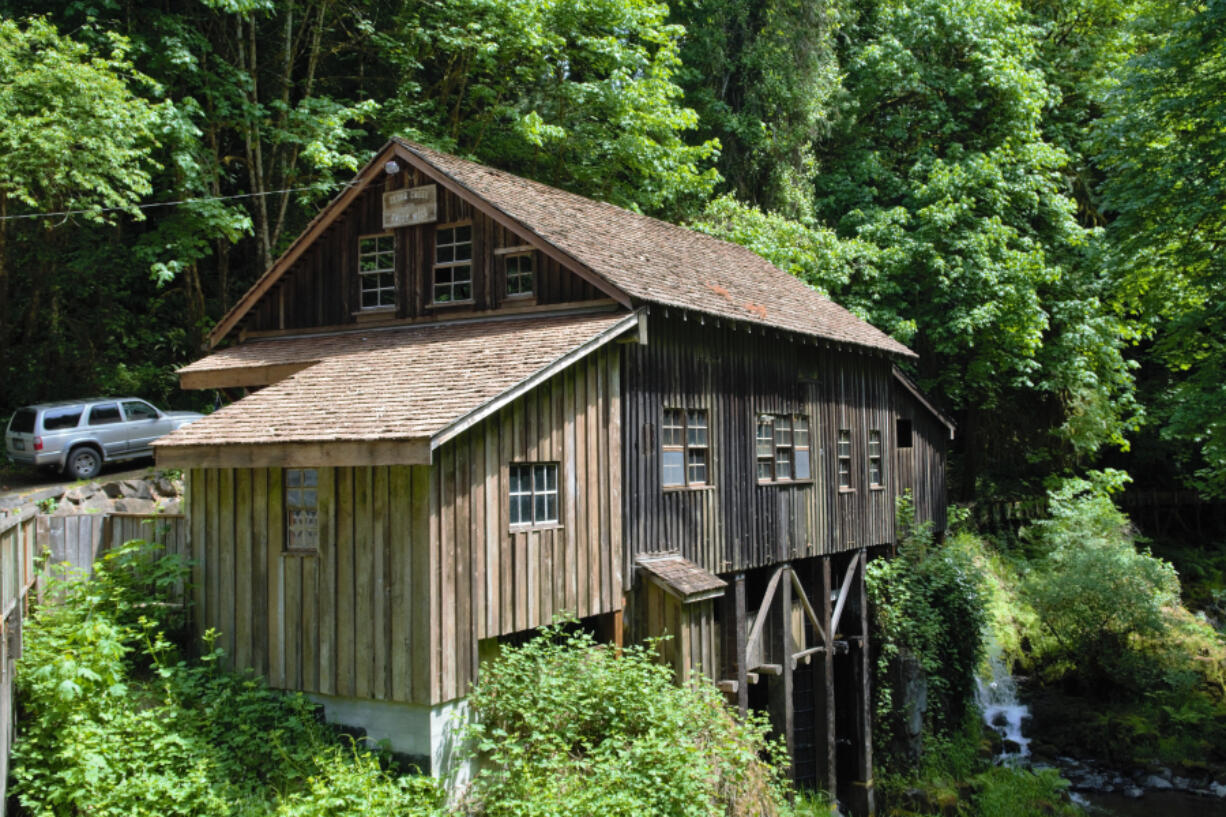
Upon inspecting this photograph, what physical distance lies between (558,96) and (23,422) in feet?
43.6

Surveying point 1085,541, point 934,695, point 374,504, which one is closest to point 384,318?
point 374,504

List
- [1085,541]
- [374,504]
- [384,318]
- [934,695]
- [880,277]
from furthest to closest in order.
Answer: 1. [880,277]
2. [1085,541]
3. [934,695]
4. [384,318]
5. [374,504]

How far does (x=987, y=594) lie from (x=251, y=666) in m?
17.1

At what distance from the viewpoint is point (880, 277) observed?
25.6 metres

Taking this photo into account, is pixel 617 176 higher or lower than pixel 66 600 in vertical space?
higher

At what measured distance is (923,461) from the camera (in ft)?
69.4

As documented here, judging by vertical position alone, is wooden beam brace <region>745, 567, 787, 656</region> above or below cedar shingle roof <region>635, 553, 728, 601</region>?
below

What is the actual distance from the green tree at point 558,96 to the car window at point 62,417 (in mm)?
8811

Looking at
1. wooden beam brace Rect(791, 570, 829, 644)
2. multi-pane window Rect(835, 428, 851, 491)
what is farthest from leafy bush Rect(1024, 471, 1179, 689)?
wooden beam brace Rect(791, 570, 829, 644)

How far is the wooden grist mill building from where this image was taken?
10.1 meters

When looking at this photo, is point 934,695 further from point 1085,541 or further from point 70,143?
point 70,143

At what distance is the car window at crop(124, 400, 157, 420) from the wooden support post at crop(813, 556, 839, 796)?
13.4 meters

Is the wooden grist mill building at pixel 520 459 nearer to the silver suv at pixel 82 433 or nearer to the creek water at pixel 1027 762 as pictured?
the silver suv at pixel 82 433

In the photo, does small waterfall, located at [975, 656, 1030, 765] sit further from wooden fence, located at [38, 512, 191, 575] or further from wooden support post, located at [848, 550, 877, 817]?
wooden fence, located at [38, 512, 191, 575]
